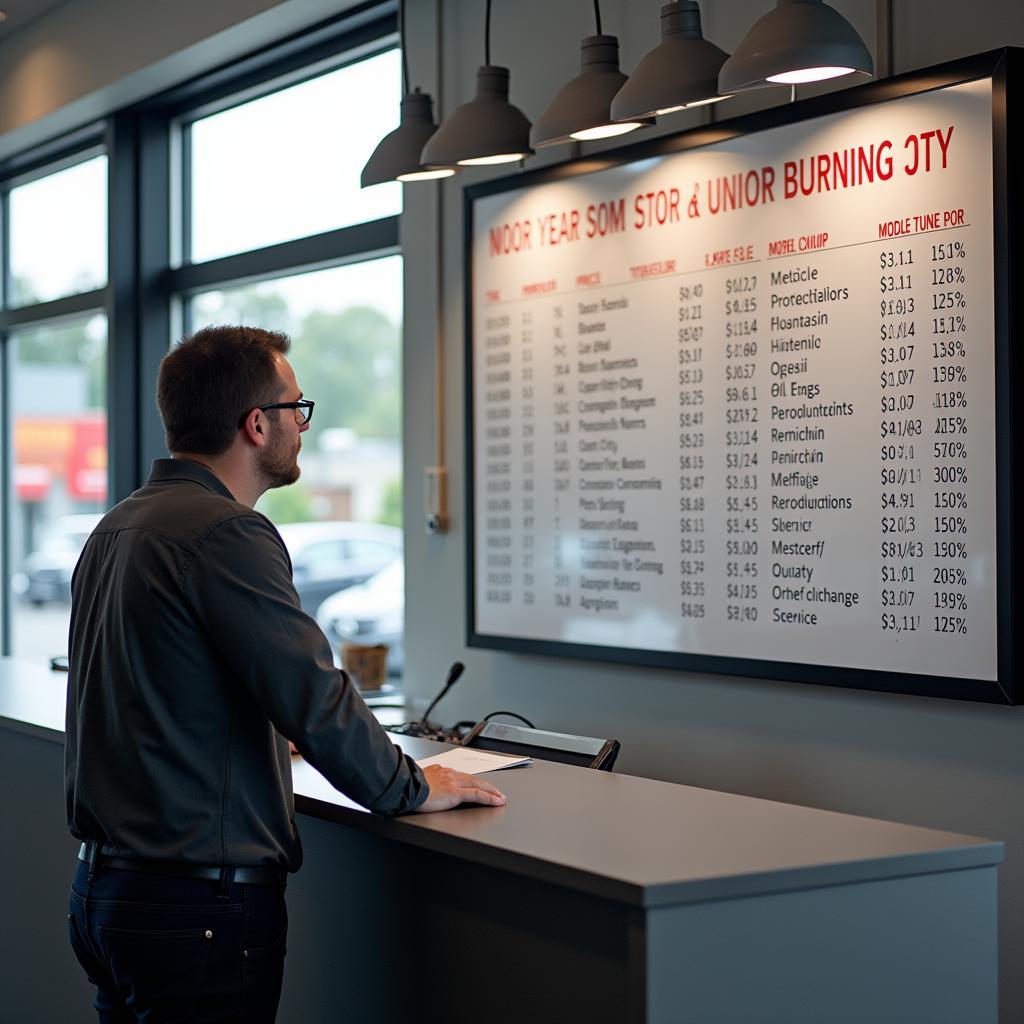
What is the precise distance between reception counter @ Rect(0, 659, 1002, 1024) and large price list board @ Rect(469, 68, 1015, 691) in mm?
557

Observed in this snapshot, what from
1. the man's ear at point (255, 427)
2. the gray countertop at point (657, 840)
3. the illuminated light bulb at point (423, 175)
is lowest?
the gray countertop at point (657, 840)

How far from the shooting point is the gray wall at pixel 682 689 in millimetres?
2148

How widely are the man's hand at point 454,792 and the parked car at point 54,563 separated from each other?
13.0 ft

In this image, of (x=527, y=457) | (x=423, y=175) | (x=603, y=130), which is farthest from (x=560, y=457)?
(x=603, y=130)

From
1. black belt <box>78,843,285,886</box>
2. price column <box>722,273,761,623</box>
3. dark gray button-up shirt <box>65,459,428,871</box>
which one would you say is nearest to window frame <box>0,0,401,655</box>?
price column <box>722,273,761,623</box>

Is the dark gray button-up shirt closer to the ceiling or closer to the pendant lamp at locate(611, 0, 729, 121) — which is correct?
the pendant lamp at locate(611, 0, 729, 121)

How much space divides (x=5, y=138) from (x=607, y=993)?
13.8ft

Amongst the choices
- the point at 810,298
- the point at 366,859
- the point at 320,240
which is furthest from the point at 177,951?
the point at 320,240

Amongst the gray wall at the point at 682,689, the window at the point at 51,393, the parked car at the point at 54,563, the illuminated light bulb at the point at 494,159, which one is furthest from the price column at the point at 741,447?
the parked car at the point at 54,563

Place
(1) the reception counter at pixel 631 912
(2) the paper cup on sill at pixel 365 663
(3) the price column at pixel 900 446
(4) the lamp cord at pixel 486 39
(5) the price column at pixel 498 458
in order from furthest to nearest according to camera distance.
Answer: (2) the paper cup on sill at pixel 365 663 < (5) the price column at pixel 498 458 < (4) the lamp cord at pixel 486 39 < (3) the price column at pixel 900 446 < (1) the reception counter at pixel 631 912

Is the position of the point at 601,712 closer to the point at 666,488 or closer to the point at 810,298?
the point at 666,488

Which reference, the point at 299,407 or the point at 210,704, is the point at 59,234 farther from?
the point at 210,704

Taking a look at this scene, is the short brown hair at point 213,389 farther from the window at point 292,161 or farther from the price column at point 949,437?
the window at point 292,161

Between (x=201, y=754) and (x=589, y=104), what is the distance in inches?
51.2
